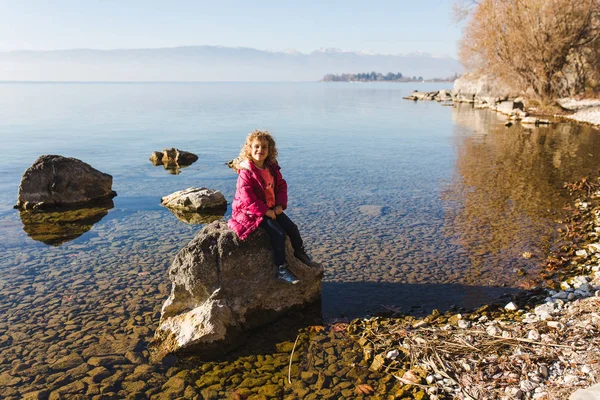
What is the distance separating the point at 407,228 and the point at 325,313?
584 centimetres

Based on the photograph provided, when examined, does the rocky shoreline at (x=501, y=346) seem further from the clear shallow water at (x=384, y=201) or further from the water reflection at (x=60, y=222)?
the water reflection at (x=60, y=222)

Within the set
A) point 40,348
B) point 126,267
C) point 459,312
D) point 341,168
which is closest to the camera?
point 40,348

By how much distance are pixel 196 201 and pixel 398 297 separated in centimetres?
916

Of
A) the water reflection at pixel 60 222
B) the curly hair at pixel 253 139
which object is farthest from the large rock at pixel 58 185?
the curly hair at pixel 253 139

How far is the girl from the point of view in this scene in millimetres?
8602

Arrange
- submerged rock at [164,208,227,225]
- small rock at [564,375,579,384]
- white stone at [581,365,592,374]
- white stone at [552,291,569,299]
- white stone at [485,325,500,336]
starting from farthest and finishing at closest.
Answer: submerged rock at [164,208,227,225] < white stone at [552,291,569,299] < white stone at [485,325,500,336] < white stone at [581,365,592,374] < small rock at [564,375,579,384]

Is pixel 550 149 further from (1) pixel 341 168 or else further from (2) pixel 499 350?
(2) pixel 499 350

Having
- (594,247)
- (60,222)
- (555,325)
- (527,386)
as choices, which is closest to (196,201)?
(60,222)

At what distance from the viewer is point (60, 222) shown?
15.8m

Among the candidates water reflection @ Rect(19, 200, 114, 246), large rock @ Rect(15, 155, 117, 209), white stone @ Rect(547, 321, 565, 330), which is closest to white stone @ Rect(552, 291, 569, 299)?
white stone @ Rect(547, 321, 565, 330)

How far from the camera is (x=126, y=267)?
11688 mm

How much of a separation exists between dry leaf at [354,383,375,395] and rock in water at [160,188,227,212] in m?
10.9

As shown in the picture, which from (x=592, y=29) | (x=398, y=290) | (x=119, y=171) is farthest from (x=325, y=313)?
(x=592, y=29)

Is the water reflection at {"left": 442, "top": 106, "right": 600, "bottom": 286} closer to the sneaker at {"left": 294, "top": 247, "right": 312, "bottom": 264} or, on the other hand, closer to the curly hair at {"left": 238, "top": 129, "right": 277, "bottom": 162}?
the sneaker at {"left": 294, "top": 247, "right": 312, "bottom": 264}
